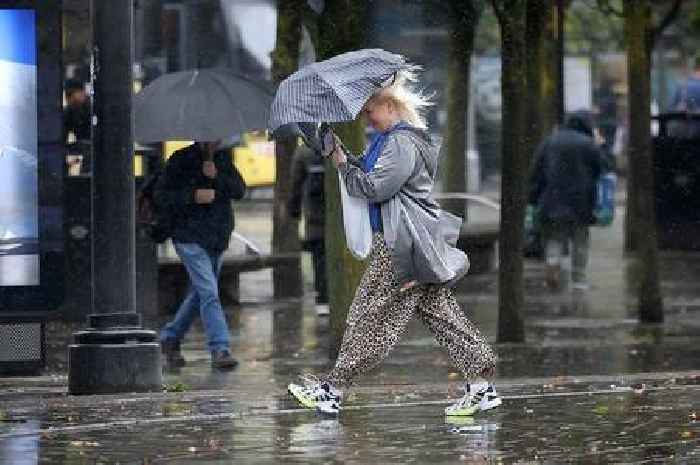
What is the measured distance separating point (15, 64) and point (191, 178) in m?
1.89

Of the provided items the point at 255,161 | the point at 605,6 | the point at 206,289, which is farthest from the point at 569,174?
the point at 255,161

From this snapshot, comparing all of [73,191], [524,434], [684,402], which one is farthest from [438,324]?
[73,191]

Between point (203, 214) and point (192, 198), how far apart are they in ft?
0.43

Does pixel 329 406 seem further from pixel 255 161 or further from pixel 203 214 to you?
pixel 255 161

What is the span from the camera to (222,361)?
14031 mm

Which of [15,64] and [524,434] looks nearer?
[524,434]

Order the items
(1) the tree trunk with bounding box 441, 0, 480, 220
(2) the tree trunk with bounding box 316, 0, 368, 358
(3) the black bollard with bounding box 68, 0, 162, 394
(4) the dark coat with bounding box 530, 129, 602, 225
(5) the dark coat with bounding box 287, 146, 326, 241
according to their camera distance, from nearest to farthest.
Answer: (3) the black bollard with bounding box 68, 0, 162, 394, (2) the tree trunk with bounding box 316, 0, 368, 358, (5) the dark coat with bounding box 287, 146, 326, 241, (4) the dark coat with bounding box 530, 129, 602, 225, (1) the tree trunk with bounding box 441, 0, 480, 220

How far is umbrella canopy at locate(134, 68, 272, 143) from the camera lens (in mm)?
13891

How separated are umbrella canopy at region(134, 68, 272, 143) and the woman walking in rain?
12.8 feet

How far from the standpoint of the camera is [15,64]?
12.6 m

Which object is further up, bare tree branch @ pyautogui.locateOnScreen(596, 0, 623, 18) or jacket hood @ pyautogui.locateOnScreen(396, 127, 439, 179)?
bare tree branch @ pyautogui.locateOnScreen(596, 0, 623, 18)

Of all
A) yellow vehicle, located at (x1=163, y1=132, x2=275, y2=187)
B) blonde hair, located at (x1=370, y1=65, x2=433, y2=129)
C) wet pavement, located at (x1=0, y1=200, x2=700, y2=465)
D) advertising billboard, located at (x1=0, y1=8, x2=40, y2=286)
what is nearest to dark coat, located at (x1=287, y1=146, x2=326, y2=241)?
wet pavement, located at (x1=0, y1=200, x2=700, y2=465)

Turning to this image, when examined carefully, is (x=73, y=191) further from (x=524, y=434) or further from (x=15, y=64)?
(x=524, y=434)

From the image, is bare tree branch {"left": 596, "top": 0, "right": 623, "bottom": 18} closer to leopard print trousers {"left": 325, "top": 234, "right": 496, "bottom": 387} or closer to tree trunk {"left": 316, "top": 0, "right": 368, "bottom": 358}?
tree trunk {"left": 316, "top": 0, "right": 368, "bottom": 358}
